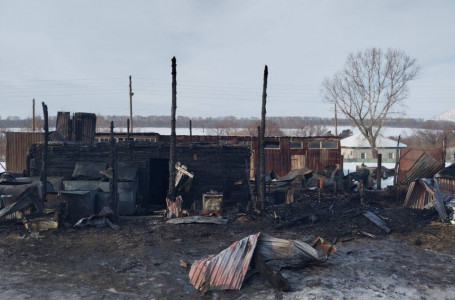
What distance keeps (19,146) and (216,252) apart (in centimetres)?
1952

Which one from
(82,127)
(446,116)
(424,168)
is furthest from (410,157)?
(446,116)

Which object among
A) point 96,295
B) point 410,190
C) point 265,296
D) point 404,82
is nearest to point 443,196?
point 410,190

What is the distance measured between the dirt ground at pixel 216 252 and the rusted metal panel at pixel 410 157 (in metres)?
4.76

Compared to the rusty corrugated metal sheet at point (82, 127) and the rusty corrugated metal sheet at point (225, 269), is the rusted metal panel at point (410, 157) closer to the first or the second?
the rusty corrugated metal sheet at point (225, 269)

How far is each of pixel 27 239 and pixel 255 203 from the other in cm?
789

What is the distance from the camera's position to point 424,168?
16547mm

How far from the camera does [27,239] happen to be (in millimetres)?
10250

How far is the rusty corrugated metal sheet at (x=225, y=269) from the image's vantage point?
6.77m

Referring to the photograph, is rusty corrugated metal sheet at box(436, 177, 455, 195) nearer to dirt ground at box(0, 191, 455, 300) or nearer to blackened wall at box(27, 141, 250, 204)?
dirt ground at box(0, 191, 455, 300)

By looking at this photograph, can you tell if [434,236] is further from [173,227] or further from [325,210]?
[173,227]

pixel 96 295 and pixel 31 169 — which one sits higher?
pixel 31 169

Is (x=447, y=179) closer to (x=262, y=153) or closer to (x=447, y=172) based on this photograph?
(x=447, y=172)

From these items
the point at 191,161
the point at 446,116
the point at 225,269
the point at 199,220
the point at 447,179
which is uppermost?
the point at 446,116

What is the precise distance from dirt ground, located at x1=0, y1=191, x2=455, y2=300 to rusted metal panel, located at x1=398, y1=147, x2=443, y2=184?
15.6 ft
